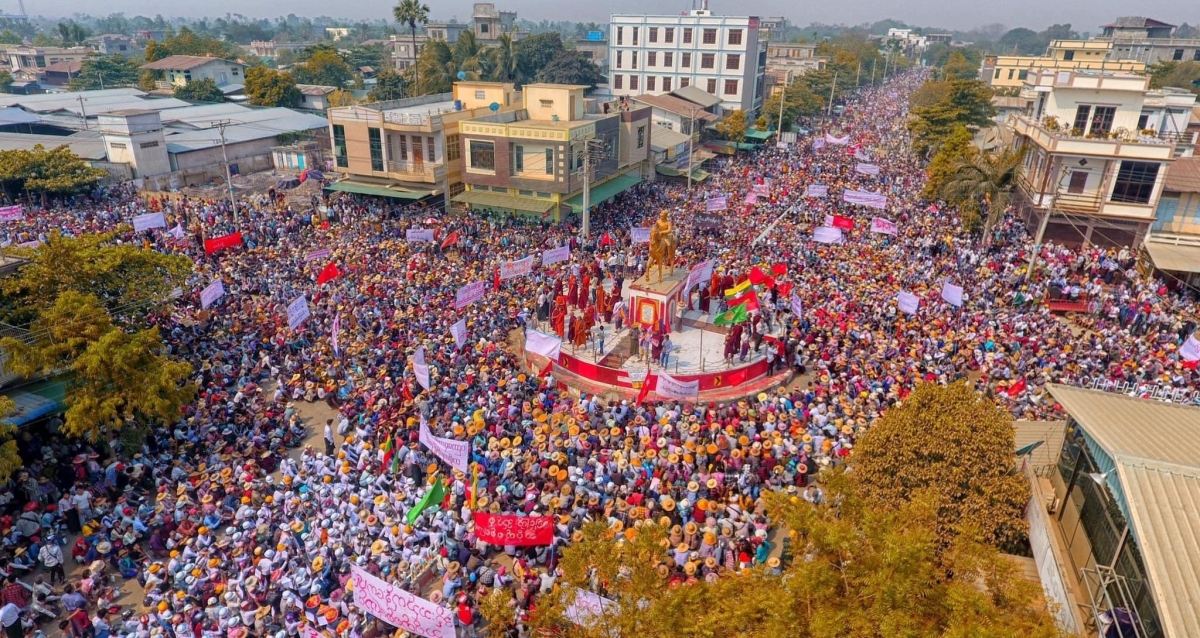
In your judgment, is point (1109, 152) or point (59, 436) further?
point (1109, 152)

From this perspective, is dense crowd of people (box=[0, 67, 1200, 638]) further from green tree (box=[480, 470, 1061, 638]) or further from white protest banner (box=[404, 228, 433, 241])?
green tree (box=[480, 470, 1061, 638])

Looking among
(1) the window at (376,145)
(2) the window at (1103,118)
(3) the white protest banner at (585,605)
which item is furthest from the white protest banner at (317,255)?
(2) the window at (1103,118)

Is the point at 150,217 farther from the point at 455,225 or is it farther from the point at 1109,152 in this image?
the point at 1109,152

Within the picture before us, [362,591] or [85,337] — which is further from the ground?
[85,337]

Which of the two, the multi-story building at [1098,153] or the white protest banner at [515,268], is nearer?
the white protest banner at [515,268]

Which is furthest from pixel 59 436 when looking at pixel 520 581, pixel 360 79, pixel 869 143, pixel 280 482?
pixel 360 79

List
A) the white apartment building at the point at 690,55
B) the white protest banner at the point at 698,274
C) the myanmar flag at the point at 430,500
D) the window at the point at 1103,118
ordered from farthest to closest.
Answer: the white apartment building at the point at 690,55
the window at the point at 1103,118
the white protest banner at the point at 698,274
the myanmar flag at the point at 430,500

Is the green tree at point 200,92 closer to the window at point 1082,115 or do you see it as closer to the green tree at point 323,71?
the green tree at point 323,71
